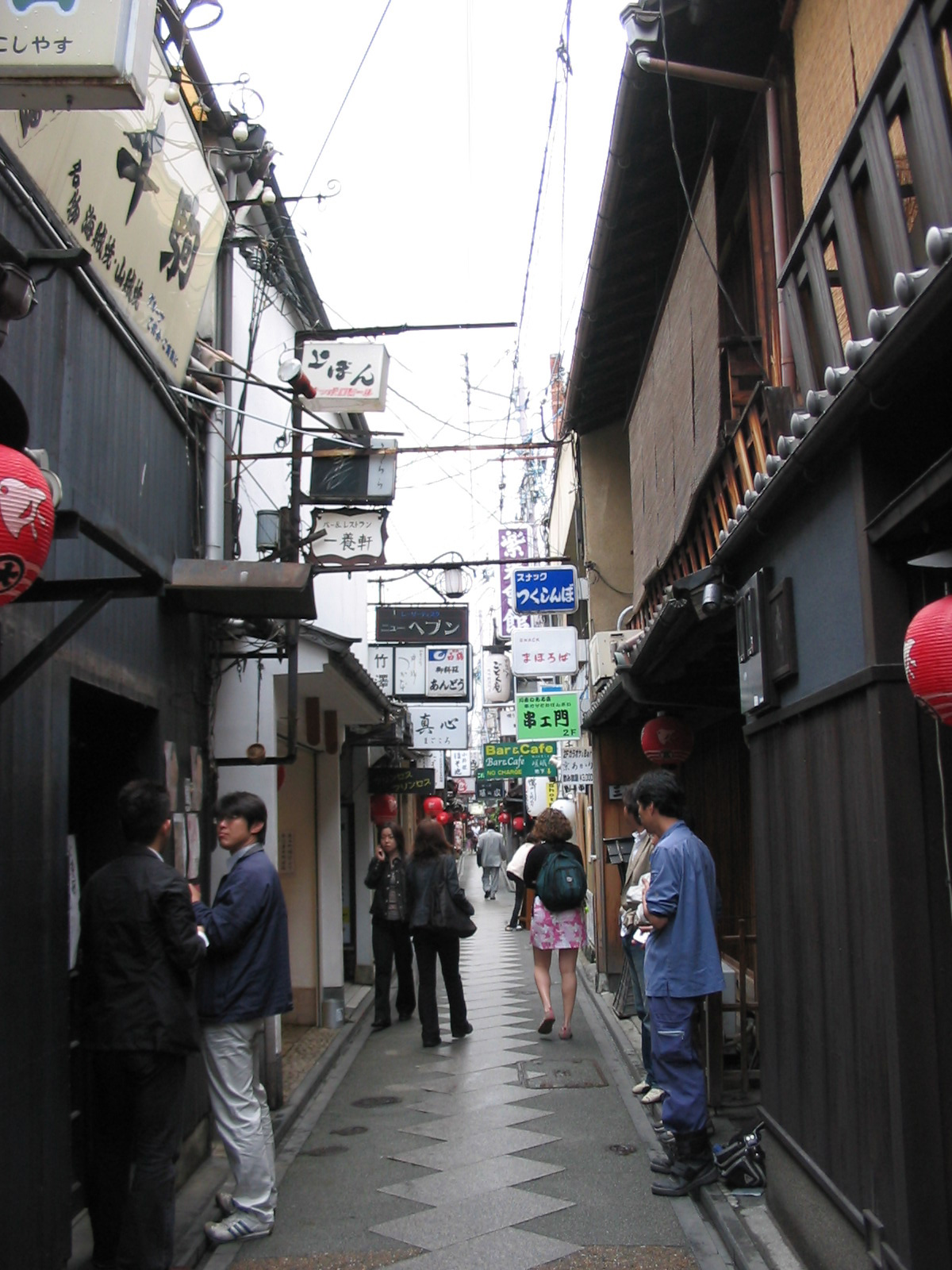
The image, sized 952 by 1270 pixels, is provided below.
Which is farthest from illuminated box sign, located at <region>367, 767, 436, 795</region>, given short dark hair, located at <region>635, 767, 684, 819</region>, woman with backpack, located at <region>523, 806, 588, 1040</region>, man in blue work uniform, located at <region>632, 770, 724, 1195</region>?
man in blue work uniform, located at <region>632, 770, 724, 1195</region>

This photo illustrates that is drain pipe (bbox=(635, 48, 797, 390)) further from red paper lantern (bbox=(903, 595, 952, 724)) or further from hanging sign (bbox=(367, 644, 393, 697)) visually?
hanging sign (bbox=(367, 644, 393, 697))

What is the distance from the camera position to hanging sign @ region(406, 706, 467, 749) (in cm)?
2264

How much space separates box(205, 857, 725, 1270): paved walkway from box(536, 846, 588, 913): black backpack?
1361 millimetres

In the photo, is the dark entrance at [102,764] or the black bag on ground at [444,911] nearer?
the dark entrance at [102,764]

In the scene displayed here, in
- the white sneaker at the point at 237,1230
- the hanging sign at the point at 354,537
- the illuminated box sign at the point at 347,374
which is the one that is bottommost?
the white sneaker at the point at 237,1230

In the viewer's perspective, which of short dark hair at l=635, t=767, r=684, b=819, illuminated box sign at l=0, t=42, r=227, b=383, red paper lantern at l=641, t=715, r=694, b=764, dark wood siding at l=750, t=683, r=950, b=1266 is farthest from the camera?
red paper lantern at l=641, t=715, r=694, b=764

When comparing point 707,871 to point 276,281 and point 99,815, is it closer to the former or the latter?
point 99,815

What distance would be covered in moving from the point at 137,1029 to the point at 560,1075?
5.51 metres

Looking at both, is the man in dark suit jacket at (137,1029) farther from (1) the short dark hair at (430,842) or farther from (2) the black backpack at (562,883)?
(1) the short dark hair at (430,842)

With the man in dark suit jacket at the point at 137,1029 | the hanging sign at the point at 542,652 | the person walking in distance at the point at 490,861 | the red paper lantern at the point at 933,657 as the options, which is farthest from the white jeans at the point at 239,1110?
the person walking in distance at the point at 490,861

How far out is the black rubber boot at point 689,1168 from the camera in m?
6.36

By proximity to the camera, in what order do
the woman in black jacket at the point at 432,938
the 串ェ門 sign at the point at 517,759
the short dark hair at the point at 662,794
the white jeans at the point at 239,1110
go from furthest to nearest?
the 串ェ門 sign at the point at 517,759 < the woman in black jacket at the point at 432,938 < the short dark hair at the point at 662,794 < the white jeans at the point at 239,1110

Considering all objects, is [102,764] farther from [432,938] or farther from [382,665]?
[382,665]

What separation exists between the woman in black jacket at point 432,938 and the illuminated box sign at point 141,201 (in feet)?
19.3
